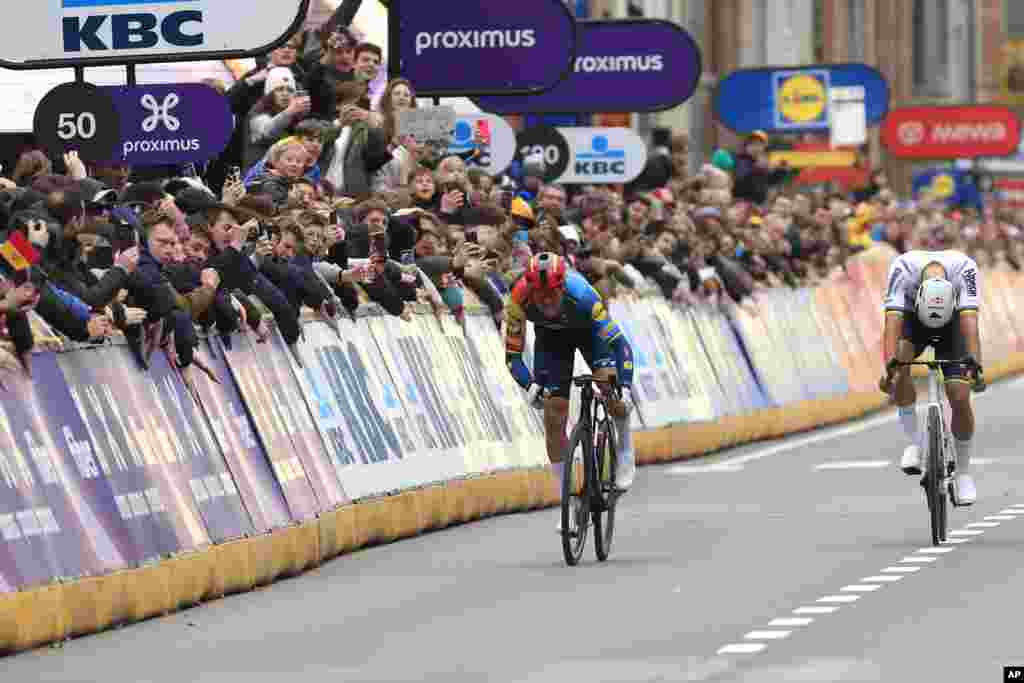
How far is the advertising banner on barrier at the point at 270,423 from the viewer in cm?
1686

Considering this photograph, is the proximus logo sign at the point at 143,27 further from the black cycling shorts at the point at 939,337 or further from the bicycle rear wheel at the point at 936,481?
the bicycle rear wheel at the point at 936,481

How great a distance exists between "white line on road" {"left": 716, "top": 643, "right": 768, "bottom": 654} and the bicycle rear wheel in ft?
16.1

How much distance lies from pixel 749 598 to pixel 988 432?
1596cm

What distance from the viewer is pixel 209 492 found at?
15836mm

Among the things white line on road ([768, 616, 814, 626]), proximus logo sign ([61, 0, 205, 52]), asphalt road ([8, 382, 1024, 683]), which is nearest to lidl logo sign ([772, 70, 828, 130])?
asphalt road ([8, 382, 1024, 683])

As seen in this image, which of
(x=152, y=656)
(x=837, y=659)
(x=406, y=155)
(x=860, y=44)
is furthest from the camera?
(x=860, y=44)

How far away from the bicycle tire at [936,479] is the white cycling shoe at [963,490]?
2.20 ft

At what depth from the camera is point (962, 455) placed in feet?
62.5

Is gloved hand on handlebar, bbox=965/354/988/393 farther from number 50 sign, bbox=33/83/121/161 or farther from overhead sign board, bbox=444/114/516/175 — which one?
overhead sign board, bbox=444/114/516/175

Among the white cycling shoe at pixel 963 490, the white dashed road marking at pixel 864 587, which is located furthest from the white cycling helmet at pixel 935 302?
the white dashed road marking at pixel 864 587

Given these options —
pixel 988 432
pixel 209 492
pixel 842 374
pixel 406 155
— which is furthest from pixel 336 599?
pixel 842 374

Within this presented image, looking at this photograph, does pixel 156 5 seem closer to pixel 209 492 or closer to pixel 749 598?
Result: pixel 209 492

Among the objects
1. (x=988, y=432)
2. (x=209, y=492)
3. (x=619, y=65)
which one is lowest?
(x=988, y=432)

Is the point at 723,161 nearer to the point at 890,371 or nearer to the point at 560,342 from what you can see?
the point at 890,371
